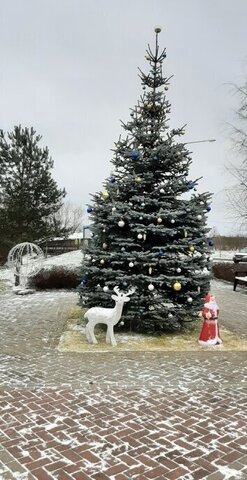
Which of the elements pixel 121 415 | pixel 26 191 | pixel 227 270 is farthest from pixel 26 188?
pixel 121 415

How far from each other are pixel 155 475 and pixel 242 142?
1388 centimetres

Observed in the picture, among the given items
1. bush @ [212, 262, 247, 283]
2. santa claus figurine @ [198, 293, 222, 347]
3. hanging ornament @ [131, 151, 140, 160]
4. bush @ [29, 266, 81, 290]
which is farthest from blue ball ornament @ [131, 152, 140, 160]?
bush @ [212, 262, 247, 283]

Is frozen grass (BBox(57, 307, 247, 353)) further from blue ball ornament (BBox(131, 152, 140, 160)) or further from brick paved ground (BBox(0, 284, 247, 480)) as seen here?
blue ball ornament (BBox(131, 152, 140, 160))

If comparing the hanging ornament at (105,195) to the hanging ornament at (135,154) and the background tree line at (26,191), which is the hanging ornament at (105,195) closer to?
the hanging ornament at (135,154)

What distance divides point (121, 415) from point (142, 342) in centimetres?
321

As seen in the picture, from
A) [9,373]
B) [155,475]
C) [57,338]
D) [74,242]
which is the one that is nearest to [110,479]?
[155,475]

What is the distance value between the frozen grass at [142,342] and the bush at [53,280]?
671 cm

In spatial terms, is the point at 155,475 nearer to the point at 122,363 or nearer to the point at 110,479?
the point at 110,479

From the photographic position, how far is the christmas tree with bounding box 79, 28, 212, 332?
793 centimetres

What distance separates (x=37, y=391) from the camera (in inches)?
198

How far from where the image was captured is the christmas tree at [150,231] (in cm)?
793

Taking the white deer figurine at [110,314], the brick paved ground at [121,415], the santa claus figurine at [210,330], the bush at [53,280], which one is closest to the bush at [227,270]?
the bush at [53,280]

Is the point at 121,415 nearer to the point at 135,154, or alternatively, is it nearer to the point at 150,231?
the point at 150,231

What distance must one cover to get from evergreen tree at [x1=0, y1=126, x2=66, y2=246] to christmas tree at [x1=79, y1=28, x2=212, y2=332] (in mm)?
16659
